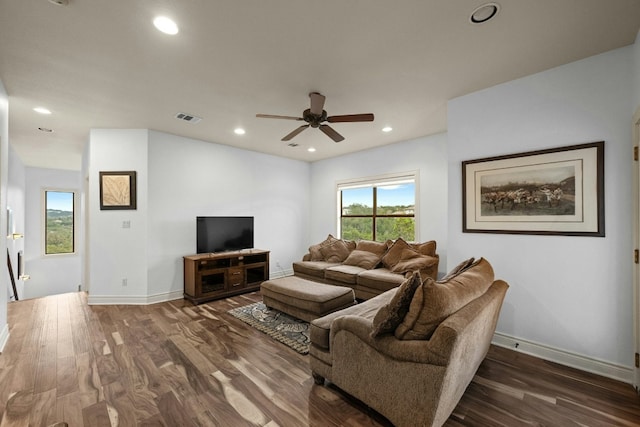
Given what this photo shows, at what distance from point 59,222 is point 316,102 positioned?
332 inches

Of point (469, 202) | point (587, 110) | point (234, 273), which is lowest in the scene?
point (234, 273)

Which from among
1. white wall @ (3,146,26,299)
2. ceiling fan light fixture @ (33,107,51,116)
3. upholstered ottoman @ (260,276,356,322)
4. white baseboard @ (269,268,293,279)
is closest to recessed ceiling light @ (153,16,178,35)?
ceiling fan light fixture @ (33,107,51,116)

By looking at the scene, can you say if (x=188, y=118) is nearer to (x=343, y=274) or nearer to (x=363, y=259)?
(x=343, y=274)

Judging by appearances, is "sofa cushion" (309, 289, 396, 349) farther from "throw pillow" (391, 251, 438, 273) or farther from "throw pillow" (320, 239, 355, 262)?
"throw pillow" (320, 239, 355, 262)

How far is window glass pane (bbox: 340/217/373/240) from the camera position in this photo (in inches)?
223

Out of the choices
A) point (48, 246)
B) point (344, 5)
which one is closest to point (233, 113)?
point (344, 5)

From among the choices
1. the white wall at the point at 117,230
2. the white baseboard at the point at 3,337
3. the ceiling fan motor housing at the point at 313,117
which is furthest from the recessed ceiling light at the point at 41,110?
the ceiling fan motor housing at the point at 313,117

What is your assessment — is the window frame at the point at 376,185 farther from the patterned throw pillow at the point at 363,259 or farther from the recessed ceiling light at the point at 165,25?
the recessed ceiling light at the point at 165,25

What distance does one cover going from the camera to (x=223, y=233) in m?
4.81

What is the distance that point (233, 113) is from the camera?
3.61 metres

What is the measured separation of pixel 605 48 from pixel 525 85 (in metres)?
0.56

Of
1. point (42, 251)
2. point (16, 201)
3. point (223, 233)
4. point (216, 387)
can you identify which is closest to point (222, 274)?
point (223, 233)

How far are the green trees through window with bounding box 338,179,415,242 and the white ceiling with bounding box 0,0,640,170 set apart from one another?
5.88 ft

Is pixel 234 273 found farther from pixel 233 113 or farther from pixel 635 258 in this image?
pixel 635 258
